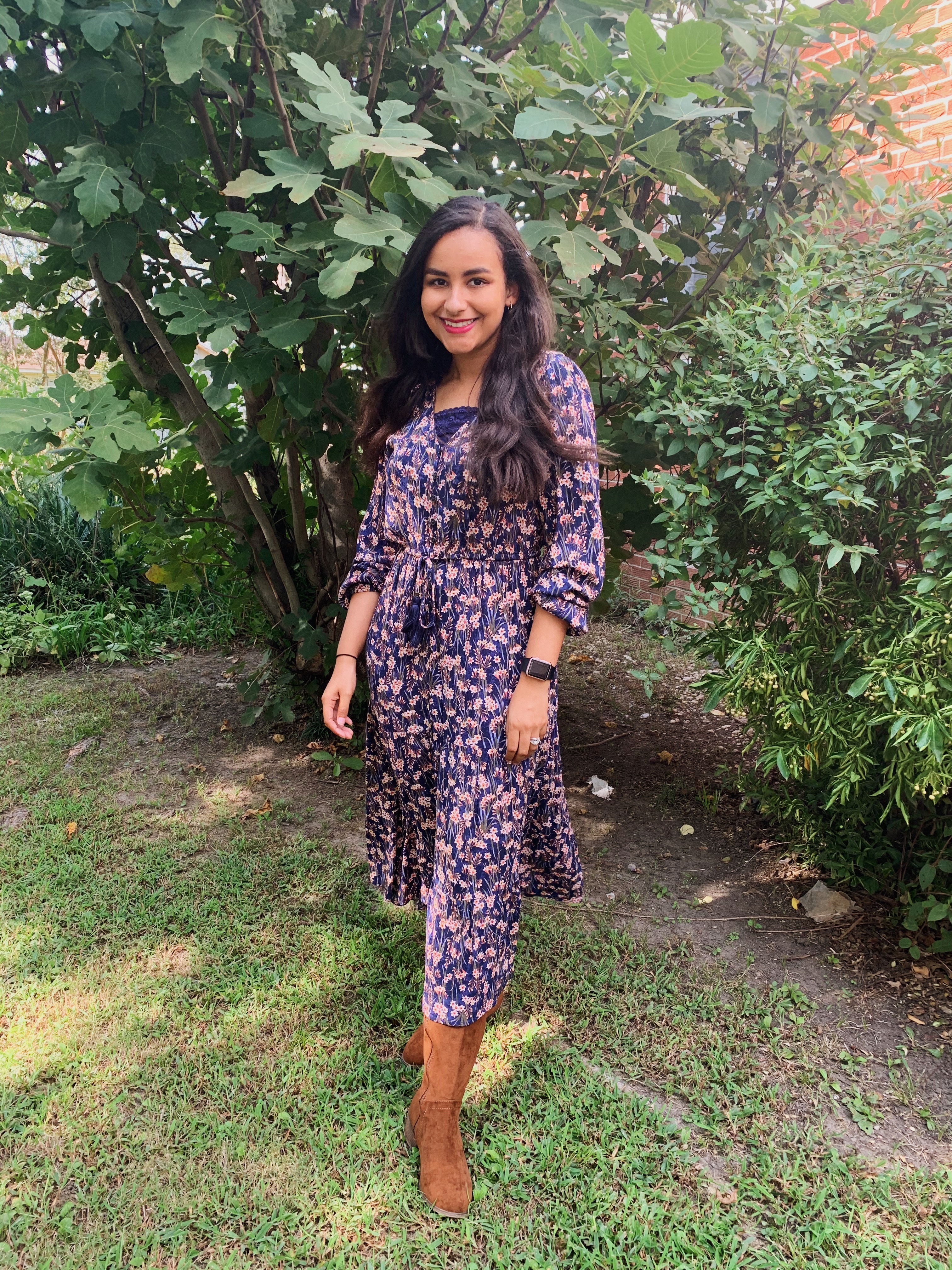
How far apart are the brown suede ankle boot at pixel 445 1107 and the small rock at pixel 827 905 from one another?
128cm

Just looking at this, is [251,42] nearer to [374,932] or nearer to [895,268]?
[895,268]

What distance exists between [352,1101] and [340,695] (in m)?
0.93

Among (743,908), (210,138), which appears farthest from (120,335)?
(743,908)

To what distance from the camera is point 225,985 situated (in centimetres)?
224

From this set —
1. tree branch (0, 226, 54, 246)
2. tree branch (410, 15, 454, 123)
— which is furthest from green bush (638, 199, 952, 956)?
tree branch (0, 226, 54, 246)

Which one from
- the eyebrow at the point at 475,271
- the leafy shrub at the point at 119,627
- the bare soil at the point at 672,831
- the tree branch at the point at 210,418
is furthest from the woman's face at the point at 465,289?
the leafy shrub at the point at 119,627

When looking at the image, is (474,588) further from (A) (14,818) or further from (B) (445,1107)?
(A) (14,818)

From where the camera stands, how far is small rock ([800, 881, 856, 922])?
2482mm

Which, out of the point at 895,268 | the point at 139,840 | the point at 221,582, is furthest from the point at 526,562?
the point at 221,582

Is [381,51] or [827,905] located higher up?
[381,51]

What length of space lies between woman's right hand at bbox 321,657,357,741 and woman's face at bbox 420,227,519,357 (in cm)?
74

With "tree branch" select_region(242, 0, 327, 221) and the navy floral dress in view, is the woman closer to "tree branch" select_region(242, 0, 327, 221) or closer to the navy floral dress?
the navy floral dress

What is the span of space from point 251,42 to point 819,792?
8.74 ft

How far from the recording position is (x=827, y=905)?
249 cm
